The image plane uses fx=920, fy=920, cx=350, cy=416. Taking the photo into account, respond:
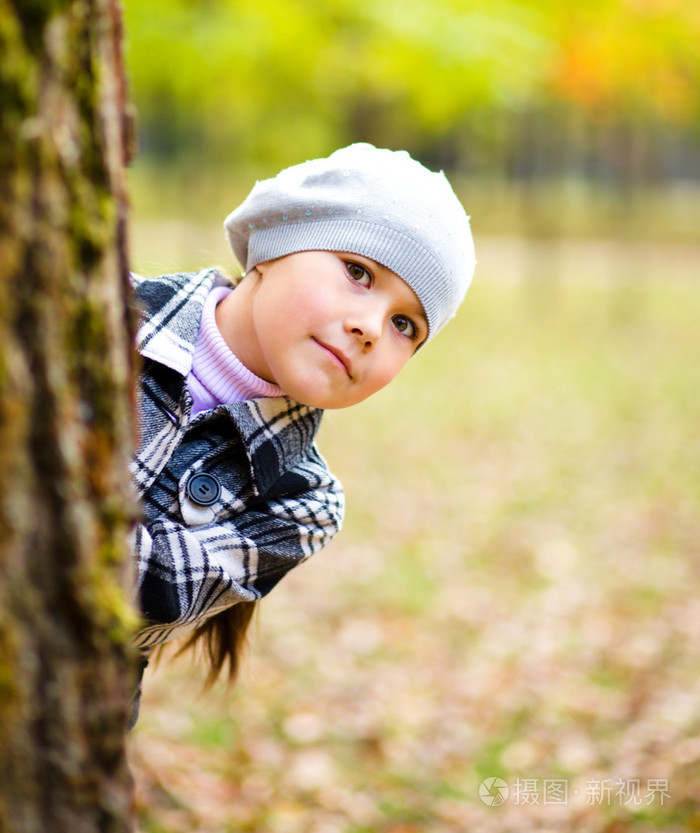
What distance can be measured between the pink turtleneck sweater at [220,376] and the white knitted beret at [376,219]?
192 mm

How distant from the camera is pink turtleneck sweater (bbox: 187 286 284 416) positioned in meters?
1.78

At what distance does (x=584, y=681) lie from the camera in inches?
193

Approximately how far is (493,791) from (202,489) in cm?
Result: 286

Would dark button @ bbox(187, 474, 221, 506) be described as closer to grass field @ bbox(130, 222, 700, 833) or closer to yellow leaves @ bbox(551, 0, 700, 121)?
grass field @ bbox(130, 222, 700, 833)

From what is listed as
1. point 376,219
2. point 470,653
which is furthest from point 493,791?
point 376,219

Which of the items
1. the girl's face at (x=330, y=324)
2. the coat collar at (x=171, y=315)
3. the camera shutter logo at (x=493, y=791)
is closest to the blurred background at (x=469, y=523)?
the camera shutter logo at (x=493, y=791)

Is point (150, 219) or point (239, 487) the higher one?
point (150, 219)

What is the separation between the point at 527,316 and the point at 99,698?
55.6 feet

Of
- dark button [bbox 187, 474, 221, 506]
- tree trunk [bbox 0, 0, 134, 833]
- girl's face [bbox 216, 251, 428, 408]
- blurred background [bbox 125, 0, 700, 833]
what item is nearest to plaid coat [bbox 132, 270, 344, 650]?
dark button [bbox 187, 474, 221, 506]

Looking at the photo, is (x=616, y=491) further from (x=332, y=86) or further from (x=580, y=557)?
(x=332, y=86)

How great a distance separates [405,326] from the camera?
1793mm

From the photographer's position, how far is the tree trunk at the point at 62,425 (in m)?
0.95

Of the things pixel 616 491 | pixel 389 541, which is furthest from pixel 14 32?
pixel 616 491

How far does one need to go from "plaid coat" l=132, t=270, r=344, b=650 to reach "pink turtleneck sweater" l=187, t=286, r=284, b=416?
0.03 m
